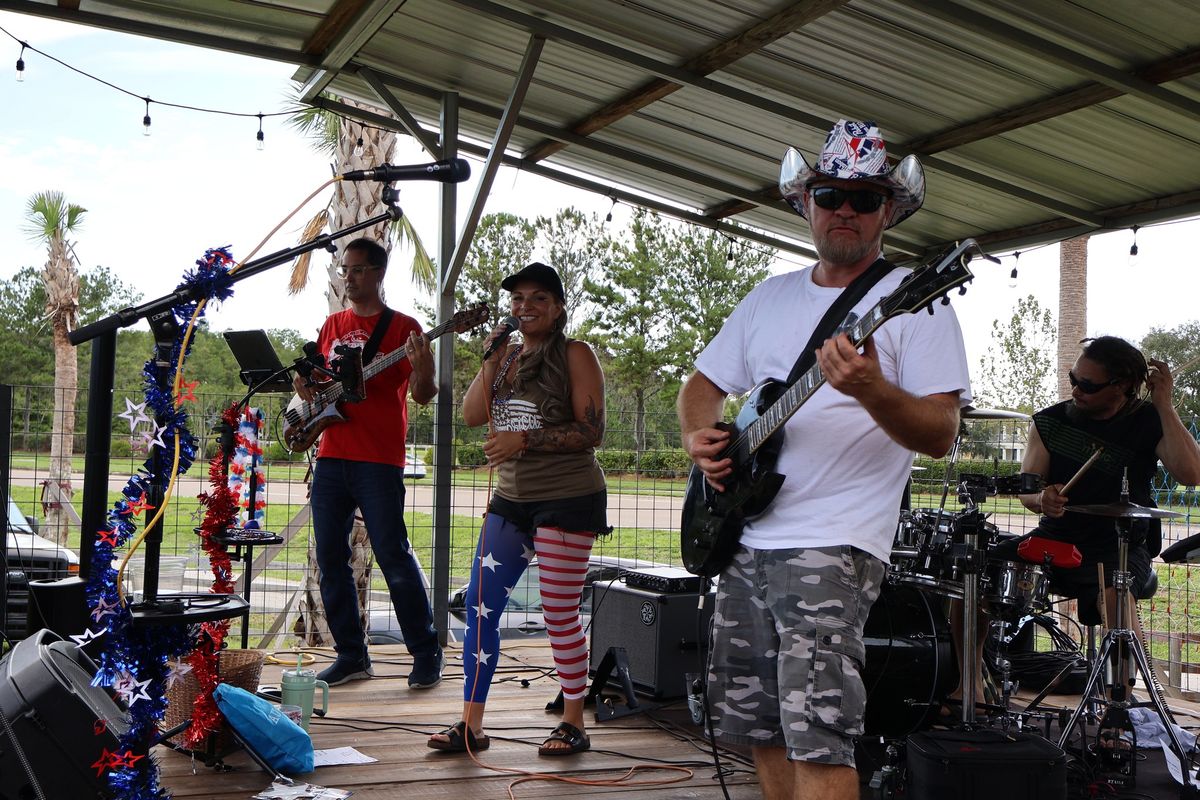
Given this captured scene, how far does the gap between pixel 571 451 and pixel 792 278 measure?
4.71ft

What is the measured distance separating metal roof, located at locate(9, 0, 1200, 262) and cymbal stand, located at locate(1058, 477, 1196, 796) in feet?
6.16

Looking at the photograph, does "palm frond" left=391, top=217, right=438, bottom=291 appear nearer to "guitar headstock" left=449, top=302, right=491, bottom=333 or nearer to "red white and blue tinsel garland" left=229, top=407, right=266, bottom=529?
"red white and blue tinsel garland" left=229, top=407, right=266, bottom=529

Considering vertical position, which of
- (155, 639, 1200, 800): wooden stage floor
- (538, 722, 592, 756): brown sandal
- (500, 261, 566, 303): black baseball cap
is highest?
(500, 261, 566, 303): black baseball cap

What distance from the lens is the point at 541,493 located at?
3.80 meters

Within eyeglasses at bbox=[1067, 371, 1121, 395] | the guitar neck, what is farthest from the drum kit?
the guitar neck

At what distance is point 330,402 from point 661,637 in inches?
74.1

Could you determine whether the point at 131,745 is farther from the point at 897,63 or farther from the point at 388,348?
the point at 897,63

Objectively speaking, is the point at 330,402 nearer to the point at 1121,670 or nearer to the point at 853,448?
the point at 853,448

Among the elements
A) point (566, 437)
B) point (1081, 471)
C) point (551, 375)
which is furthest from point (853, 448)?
point (1081, 471)

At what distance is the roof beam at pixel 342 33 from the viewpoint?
5.37 m

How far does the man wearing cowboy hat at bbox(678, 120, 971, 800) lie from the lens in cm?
219

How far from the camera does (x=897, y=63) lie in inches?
192

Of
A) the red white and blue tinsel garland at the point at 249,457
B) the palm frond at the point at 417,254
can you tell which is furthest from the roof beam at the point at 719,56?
the palm frond at the point at 417,254

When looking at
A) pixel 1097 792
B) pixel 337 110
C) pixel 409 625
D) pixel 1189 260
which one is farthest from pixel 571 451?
pixel 1189 260
